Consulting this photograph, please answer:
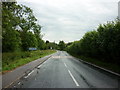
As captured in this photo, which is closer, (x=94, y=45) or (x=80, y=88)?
(x=80, y=88)

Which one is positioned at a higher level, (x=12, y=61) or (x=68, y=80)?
(x=12, y=61)

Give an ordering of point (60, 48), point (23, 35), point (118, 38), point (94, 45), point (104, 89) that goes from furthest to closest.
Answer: point (60, 48)
point (23, 35)
point (94, 45)
point (118, 38)
point (104, 89)

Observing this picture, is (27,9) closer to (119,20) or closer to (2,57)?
(2,57)

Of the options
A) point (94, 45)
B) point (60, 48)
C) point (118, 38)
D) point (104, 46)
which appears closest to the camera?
point (118, 38)

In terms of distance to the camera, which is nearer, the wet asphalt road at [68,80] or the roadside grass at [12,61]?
the wet asphalt road at [68,80]

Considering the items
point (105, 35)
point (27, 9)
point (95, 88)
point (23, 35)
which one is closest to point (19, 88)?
point (95, 88)

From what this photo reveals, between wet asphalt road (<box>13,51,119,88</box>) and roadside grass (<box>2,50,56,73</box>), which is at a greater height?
roadside grass (<box>2,50,56,73</box>)

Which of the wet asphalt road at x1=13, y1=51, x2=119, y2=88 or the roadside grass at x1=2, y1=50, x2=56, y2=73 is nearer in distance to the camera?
the wet asphalt road at x1=13, y1=51, x2=119, y2=88

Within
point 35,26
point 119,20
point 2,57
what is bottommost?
point 2,57

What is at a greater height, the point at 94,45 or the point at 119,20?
the point at 119,20

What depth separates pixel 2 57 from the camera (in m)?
16.8

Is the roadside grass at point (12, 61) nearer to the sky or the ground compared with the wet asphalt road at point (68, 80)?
nearer to the sky

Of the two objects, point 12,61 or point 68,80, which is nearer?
point 68,80

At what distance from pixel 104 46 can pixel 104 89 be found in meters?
9.34
